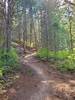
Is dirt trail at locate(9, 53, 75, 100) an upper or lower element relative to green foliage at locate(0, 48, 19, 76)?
lower

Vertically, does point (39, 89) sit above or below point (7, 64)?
below

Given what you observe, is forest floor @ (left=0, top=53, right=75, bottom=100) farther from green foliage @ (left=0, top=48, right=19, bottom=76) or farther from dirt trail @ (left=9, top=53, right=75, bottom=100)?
green foliage @ (left=0, top=48, right=19, bottom=76)

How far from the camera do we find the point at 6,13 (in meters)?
19.8

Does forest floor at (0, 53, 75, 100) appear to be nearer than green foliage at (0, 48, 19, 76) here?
Yes

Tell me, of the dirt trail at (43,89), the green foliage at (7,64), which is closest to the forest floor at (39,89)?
the dirt trail at (43,89)

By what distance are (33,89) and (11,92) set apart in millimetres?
1089

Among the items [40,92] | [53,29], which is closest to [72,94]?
[40,92]

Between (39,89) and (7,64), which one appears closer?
(39,89)

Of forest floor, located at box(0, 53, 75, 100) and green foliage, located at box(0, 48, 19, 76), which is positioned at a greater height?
green foliage, located at box(0, 48, 19, 76)

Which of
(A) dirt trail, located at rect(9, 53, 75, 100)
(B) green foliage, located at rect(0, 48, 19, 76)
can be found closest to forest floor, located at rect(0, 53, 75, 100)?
(A) dirt trail, located at rect(9, 53, 75, 100)

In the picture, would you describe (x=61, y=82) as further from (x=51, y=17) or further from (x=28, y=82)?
(x=51, y=17)

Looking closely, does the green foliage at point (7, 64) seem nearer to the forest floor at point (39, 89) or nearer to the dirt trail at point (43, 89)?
the forest floor at point (39, 89)

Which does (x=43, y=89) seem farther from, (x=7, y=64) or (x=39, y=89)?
(x=7, y=64)

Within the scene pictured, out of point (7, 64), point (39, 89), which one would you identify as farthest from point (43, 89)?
point (7, 64)
